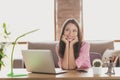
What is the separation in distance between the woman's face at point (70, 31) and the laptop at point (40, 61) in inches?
25.1

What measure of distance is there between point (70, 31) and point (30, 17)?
2.76 m

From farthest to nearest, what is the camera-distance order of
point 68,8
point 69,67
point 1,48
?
point 68,8, point 69,67, point 1,48

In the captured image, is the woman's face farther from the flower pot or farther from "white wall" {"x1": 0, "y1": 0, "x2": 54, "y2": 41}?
"white wall" {"x1": 0, "y1": 0, "x2": 54, "y2": 41}

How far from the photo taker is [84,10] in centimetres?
545

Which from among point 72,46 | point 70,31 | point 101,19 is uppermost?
point 101,19

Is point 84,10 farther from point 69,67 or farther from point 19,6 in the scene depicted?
point 69,67

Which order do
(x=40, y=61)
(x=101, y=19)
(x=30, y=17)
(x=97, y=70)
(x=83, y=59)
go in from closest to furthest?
(x=97, y=70) < (x=40, y=61) < (x=83, y=59) < (x=101, y=19) < (x=30, y=17)

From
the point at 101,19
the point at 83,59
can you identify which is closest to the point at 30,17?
the point at 101,19

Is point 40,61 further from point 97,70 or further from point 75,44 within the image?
point 75,44

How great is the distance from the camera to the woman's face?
2.90 metres

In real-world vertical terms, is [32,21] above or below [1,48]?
above

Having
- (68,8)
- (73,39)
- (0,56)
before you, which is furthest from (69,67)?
(68,8)

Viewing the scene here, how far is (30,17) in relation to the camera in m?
5.55

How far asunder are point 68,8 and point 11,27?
1.22 meters
